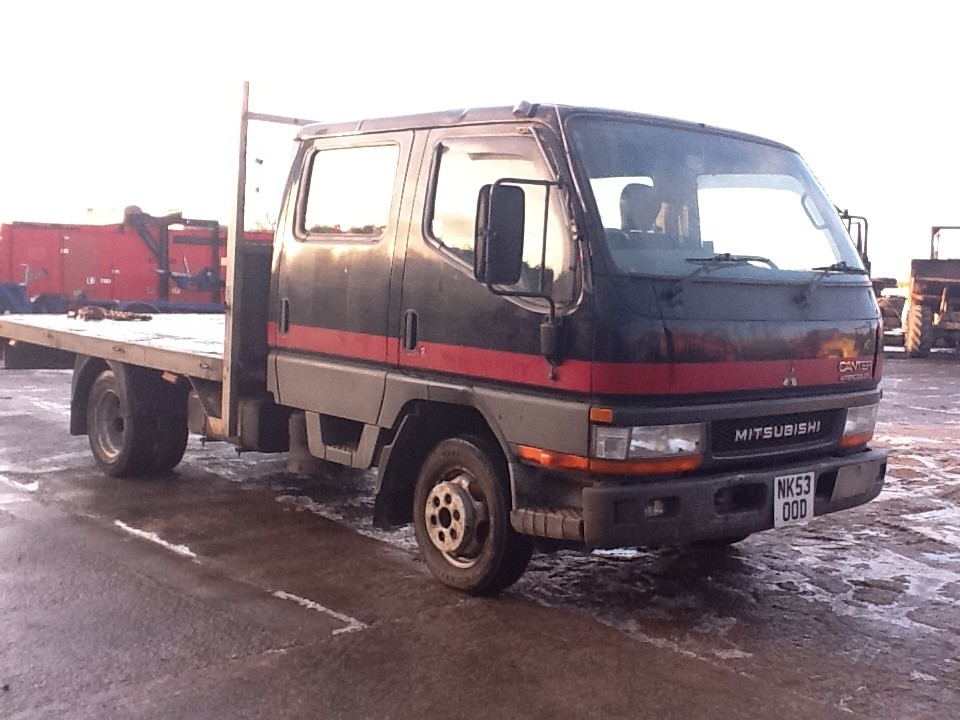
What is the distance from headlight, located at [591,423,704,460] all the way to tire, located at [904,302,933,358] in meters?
17.7

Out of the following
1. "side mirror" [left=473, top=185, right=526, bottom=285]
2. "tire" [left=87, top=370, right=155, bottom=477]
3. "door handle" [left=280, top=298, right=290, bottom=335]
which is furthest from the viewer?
"tire" [left=87, top=370, right=155, bottom=477]

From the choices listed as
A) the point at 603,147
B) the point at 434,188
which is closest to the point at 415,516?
the point at 434,188

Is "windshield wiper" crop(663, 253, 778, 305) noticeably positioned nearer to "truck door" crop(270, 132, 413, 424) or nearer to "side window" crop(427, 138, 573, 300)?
"side window" crop(427, 138, 573, 300)

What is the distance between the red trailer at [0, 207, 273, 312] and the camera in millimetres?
20906

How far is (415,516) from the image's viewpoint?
18.1 feet

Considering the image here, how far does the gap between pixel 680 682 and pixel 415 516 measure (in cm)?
174

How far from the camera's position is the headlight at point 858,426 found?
5.50 meters

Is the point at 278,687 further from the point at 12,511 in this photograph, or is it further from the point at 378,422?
the point at 12,511

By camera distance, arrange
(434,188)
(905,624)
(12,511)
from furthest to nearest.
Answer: (12,511), (434,188), (905,624)

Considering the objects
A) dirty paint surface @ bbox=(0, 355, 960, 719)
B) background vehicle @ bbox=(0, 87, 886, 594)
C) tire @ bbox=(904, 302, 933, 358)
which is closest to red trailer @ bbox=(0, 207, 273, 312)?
dirty paint surface @ bbox=(0, 355, 960, 719)

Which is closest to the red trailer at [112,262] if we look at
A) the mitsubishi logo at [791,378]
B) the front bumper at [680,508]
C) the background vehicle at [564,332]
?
the background vehicle at [564,332]

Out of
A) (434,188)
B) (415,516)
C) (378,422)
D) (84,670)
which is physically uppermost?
(434,188)

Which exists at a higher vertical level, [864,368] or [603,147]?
[603,147]

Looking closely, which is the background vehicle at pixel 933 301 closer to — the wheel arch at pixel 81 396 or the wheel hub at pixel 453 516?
the wheel arch at pixel 81 396
